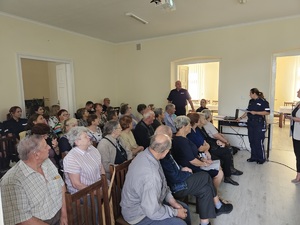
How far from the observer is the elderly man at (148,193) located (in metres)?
1.45

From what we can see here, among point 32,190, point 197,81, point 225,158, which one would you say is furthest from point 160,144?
point 197,81

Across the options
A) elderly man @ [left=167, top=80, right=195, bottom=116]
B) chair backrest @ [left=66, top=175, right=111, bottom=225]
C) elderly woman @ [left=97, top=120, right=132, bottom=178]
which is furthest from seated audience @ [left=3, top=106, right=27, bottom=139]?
elderly man @ [left=167, top=80, right=195, bottom=116]

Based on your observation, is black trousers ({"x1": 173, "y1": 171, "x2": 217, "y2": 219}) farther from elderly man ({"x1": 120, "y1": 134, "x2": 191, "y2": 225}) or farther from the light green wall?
the light green wall

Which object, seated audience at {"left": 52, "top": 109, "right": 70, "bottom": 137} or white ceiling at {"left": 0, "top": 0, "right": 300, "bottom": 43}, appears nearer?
seated audience at {"left": 52, "top": 109, "right": 70, "bottom": 137}

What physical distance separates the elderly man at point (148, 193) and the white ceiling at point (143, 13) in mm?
2676

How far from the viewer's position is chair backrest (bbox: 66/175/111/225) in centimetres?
130

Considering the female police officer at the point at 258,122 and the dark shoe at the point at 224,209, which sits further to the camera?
the female police officer at the point at 258,122

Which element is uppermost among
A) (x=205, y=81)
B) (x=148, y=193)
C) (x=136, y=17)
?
(x=136, y=17)

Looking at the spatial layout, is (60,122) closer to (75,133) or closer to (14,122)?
(14,122)

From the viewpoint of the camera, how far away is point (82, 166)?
180 centimetres

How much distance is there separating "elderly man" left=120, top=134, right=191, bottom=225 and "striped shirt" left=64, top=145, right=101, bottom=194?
15.9 inches

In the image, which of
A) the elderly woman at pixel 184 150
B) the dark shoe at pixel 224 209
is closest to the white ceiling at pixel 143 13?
the elderly woman at pixel 184 150

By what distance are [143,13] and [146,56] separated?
2.01 meters

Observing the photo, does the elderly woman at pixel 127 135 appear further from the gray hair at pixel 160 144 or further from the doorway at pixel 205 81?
the doorway at pixel 205 81
